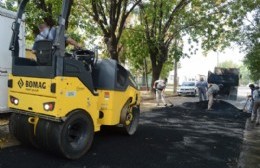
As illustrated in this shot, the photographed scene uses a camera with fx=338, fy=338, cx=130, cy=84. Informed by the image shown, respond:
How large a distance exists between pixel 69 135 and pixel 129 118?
2.34m

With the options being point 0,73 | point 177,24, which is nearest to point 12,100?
point 0,73

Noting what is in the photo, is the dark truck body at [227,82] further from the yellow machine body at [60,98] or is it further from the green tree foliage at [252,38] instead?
the yellow machine body at [60,98]

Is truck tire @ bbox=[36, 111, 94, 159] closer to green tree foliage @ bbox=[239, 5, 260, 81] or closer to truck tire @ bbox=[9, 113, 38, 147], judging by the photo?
truck tire @ bbox=[9, 113, 38, 147]

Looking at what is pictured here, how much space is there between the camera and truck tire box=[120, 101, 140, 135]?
8.20 m

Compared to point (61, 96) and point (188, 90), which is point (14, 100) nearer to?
point (61, 96)

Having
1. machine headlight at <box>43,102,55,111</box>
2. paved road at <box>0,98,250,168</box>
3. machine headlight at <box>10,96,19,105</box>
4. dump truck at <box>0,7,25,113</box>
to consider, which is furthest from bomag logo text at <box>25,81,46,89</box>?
dump truck at <box>0,7,25,113</box>

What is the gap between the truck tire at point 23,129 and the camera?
6.81m

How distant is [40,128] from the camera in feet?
21.2

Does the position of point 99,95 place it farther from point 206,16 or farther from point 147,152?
point 206,16

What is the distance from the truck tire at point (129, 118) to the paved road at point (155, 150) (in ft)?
0.66

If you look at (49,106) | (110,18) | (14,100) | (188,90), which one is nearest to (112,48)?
(110,18)

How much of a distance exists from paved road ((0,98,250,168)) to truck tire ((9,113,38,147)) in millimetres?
203

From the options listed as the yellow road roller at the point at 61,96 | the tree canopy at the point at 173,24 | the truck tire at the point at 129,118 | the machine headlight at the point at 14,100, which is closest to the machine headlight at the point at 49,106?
the yellow road roller at the point at 61,96

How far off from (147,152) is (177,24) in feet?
64.6
